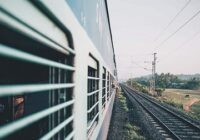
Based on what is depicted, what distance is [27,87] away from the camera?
3.10 ft

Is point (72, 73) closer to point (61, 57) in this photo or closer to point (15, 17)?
point (61, 57)

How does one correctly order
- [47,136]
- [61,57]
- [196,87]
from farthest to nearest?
[196,87] < [61,57] < [47,136]

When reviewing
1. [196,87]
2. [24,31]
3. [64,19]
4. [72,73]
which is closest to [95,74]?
[72,73]

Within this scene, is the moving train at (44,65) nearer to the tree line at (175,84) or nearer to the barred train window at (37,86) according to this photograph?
the barred train window at (37,86)

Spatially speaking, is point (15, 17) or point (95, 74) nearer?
point (15, 17)

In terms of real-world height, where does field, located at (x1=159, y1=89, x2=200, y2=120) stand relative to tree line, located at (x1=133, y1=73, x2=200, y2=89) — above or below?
below

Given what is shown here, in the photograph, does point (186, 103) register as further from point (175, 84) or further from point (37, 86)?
point (175, 84)

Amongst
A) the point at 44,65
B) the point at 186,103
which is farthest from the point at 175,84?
the point at 44,65

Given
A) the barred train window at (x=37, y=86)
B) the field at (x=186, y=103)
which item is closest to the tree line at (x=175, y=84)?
the field at (x=186, y=103)

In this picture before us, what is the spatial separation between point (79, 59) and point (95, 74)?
2.24 metres

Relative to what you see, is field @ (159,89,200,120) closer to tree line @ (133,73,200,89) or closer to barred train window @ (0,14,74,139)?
barred train window @ (0,14,74,139)

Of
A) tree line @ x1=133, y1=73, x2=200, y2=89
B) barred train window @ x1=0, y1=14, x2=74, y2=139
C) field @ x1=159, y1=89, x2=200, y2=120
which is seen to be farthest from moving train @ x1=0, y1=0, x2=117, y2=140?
tree line @ x1=133, y1=73, x2=200, y2=89

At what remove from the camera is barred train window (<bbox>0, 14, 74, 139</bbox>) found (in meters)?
0.90

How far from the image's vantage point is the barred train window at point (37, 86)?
0.90 meters
